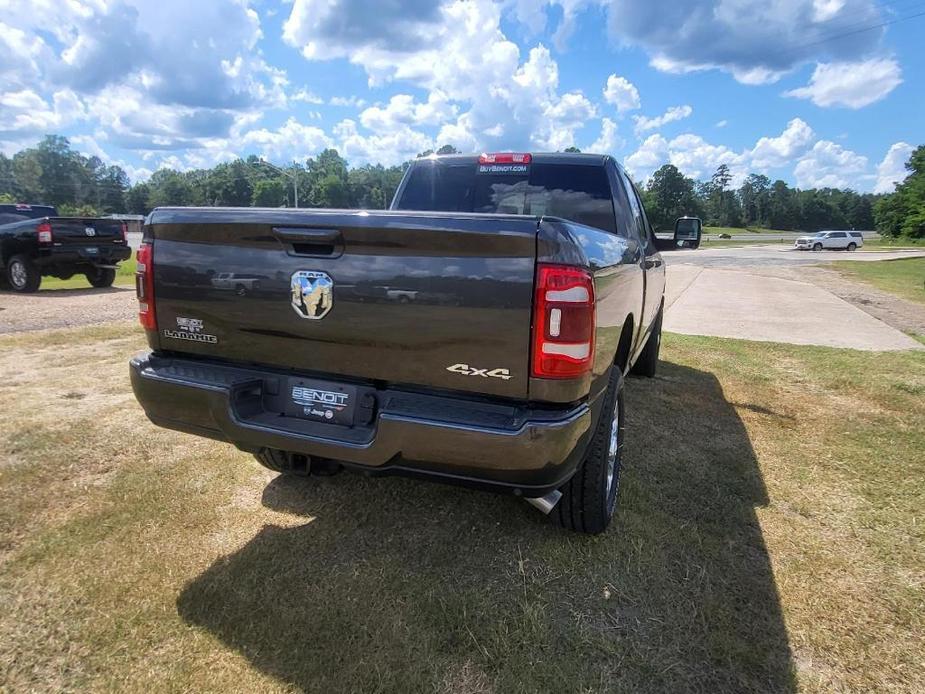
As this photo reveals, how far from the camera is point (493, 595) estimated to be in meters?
2.32

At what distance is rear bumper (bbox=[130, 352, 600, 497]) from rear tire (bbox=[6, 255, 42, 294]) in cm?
1022

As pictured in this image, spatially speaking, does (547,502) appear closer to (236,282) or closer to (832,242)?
(236,282)

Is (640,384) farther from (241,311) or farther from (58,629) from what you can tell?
(58,629)

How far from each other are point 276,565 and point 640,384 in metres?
3.93

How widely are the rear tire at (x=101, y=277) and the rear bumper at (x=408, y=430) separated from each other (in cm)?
1096

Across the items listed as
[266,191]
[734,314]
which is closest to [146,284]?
[734,314]

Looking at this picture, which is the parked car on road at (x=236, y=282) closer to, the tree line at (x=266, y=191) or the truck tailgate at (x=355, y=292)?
the truck tailgate at (x=355, y=292)

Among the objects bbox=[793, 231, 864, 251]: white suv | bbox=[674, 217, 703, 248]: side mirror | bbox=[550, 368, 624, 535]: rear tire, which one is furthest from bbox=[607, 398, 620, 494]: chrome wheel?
bbox=[793, 231, 864, 251]: white suv

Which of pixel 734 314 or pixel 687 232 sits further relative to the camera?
pixel 734 314

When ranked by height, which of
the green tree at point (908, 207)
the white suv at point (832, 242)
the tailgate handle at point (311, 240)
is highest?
the green tree at point (908, 207)

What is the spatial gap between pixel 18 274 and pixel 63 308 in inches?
110

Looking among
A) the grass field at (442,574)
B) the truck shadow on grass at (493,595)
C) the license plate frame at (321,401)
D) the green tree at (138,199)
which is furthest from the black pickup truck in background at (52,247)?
the green tree at (138,199)

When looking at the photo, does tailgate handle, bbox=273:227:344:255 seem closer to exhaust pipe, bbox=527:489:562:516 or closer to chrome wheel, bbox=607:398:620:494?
exhaust pipe, bbox=527:489:562:516

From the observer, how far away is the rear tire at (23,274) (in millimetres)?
10211
